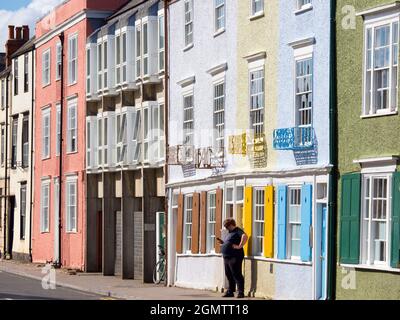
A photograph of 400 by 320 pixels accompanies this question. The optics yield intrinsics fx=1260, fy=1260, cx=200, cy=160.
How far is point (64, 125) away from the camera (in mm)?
51500

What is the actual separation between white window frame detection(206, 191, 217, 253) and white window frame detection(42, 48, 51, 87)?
799 inches

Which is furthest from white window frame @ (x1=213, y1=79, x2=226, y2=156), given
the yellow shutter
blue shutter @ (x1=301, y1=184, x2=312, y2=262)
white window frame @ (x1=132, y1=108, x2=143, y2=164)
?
white window frame @ (x1=132, y1=108, x2=143, y2=164)

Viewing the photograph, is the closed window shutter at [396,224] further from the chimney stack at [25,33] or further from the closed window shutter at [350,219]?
the chimney stack at [25,33]

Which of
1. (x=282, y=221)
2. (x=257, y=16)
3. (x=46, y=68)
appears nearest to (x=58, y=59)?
(x=46, y=68)

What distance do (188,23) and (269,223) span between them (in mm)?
9067

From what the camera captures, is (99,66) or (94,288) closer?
(94,288)

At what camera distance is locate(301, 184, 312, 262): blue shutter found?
28.5 meters

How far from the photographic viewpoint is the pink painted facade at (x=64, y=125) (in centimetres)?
4869

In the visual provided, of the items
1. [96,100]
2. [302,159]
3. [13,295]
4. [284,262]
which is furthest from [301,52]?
[96,100]

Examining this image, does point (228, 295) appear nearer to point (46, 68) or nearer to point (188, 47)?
point (188, 47)

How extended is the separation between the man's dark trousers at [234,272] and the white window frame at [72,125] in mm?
19039

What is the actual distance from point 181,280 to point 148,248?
315 cm

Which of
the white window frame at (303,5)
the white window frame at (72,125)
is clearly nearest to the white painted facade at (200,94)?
the white window frame at (303,5)
